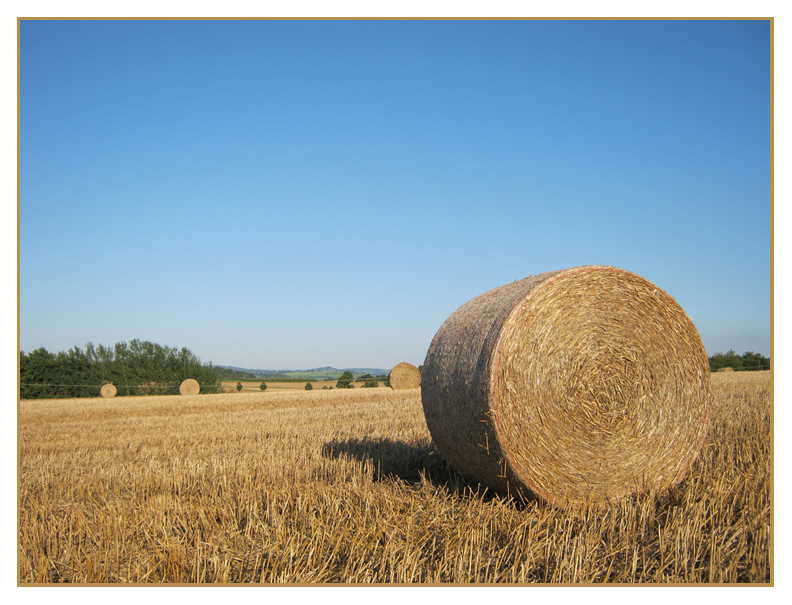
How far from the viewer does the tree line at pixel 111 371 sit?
2756 centimetres

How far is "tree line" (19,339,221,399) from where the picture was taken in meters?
27.6

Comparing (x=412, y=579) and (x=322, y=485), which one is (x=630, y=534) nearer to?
(x=412, y=579)

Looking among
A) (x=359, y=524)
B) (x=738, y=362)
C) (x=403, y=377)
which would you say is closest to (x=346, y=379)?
(x=403, y=377)

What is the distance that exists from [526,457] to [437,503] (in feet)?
2.54

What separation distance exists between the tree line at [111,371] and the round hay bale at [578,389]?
27954 mm

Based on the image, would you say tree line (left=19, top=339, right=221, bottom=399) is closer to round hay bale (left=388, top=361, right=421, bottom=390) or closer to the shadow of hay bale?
round hay bale (left=388, top=361, right=421, bottom=390)

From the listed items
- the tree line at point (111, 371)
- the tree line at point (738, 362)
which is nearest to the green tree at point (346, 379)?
the tree line at point (111, 371)

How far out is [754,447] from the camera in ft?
17.7

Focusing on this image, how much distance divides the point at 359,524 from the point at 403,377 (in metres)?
16.1

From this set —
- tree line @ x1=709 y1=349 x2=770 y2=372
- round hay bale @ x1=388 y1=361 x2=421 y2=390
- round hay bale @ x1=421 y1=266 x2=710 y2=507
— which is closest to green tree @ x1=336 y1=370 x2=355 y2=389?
round hay bale @ x1=388 y1=361 x2=421 y2=390

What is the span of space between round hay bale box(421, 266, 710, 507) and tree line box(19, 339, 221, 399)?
1101 inches

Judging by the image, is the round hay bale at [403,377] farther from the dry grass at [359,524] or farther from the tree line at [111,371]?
the tree line at [111,371]

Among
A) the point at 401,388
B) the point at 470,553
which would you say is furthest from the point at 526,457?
the point at 401,388

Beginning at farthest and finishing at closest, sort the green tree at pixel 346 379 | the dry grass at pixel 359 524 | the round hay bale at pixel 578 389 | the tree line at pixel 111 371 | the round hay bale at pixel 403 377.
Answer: the green tree at pixel 346 379 → the tree line at pixel 111 371 → the round hay bale at pixel 403 377 → the round hay bale at pixel 578 389 → the dry grass at pixel 359 524
